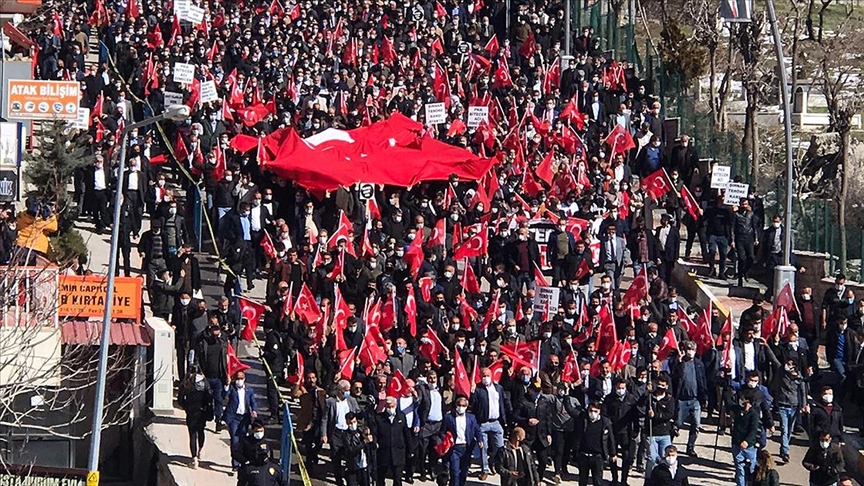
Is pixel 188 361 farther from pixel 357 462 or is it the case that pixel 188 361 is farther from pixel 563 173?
→ pixel 563 173

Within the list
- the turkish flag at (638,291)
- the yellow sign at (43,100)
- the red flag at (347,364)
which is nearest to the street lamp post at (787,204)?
the turkish flag at (638,291)

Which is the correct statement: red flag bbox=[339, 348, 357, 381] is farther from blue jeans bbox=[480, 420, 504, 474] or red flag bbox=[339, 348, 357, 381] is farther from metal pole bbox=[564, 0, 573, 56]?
metal pole bbox=[564, 0, 573, 56]

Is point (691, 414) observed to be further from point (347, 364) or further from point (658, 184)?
point (658, 184)

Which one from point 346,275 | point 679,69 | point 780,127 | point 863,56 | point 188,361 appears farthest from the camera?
point 863,56

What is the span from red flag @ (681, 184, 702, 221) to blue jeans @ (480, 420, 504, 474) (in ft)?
29.0

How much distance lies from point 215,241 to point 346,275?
4.29 metres

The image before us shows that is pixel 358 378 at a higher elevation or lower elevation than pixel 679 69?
lower

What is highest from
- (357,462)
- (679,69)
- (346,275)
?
(679,69)

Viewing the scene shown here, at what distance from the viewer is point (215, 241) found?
108 ft

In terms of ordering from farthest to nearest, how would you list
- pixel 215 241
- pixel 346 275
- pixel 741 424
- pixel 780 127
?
pixel 780 127, pixel 215 241, pixel 346 275, pixel 741 424

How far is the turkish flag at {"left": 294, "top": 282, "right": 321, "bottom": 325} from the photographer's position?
91.1 feet

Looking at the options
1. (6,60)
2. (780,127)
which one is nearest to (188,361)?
(6,60)

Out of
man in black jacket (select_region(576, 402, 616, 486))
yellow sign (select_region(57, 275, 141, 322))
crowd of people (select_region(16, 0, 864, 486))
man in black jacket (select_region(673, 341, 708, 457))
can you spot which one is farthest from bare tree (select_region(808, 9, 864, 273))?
yellow sign (select_region(57, 275, 141, 322))

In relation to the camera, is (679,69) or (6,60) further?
(679,69)
